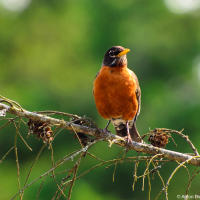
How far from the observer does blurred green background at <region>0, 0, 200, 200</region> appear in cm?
1226

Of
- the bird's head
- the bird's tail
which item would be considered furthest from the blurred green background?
the bird's head

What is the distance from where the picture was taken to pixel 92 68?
766 inches

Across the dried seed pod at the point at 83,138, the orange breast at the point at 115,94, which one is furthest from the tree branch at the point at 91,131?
the orange breast at the point at 115,94

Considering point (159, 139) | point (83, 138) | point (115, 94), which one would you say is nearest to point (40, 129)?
point (83, 138)

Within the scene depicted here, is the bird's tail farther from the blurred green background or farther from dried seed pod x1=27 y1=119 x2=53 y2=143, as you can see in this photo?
the blurred green background

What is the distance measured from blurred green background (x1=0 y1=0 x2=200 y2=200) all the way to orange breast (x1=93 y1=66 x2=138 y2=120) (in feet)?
14.3

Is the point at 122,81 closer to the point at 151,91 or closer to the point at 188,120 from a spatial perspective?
the point at 188,120

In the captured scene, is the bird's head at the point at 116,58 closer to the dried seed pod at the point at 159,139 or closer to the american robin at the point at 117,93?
the american robin at the point at 117,93

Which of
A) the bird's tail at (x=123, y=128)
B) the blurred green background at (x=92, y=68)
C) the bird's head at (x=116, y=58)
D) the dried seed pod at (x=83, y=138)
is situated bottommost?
the dried seed pod at (x=83, y=138)

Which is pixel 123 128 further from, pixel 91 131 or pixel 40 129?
pixel 40 129

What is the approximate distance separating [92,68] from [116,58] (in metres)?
13.7

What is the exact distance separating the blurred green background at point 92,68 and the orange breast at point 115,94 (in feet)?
14.3

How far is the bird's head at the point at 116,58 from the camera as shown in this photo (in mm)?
5695

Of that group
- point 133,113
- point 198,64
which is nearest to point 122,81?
point 133,113
